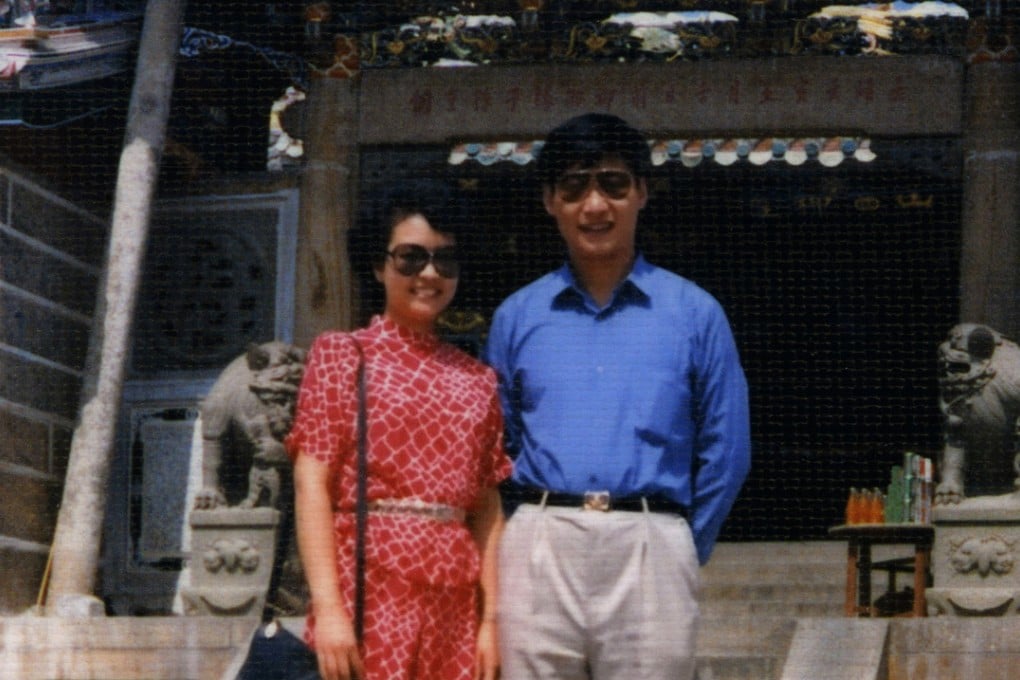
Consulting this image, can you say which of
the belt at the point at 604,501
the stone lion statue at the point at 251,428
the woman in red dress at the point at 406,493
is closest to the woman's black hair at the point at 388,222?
the woman in red dress at the point at 406,493

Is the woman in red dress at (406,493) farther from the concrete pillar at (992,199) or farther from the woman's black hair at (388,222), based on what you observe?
the concrete pillar at (992,199)

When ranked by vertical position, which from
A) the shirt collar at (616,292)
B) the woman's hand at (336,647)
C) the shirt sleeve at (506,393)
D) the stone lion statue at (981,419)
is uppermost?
the shirt collar at (616,292)

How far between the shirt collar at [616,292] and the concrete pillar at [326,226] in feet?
20.2

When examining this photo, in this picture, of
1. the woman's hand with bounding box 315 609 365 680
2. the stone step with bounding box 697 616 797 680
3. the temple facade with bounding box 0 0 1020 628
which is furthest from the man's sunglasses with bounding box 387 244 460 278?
the temple facade with bounding box 0 0 1020 628

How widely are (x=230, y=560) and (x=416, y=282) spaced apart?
5065mm

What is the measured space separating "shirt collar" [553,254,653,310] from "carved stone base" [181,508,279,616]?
15.8ft

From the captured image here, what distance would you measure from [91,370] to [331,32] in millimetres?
2495

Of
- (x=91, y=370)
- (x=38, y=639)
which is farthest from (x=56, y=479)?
(x=38, y=639)

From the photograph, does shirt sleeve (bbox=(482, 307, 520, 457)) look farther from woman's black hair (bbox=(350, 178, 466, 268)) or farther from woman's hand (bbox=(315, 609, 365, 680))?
woman's hand (bbox=(315, 609, 365, 680))

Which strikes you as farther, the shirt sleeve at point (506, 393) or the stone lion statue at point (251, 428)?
the stone lion statue at point (251, 428)

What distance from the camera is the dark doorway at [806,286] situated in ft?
36.8

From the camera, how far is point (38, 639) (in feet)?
26.0

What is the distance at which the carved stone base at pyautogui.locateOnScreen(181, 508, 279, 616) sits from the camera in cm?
876

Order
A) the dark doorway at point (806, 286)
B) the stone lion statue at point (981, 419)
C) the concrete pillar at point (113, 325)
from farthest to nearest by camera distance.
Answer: the dark doorway at point (806, 286)
the concrete pillar at point (113, 325)
the stone lion statue at point (981, 419)
